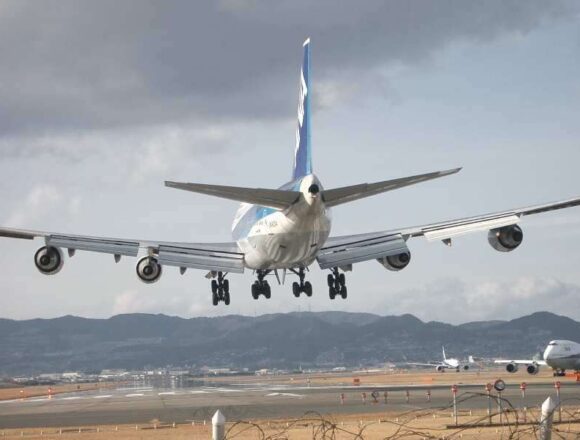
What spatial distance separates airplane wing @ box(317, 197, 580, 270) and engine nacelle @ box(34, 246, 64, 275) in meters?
15.6

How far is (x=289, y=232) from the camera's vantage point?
167 ft

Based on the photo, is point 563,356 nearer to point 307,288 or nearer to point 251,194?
point 307,288

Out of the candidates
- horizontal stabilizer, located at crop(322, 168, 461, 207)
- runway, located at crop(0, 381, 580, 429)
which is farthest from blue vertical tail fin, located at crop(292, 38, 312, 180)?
runway, located at crop(0, 381, 580, 429)

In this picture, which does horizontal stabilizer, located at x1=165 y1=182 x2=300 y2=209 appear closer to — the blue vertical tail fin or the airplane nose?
the airplane nose

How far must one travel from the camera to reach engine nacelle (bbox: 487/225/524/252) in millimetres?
52781

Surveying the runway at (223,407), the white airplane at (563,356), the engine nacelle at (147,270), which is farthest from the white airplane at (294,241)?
the white airplane at (563,356)

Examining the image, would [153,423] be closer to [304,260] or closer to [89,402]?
[304,260]

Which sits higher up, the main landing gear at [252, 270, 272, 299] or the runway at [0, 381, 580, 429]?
the main landing gear at [252, 270, 272, 299]

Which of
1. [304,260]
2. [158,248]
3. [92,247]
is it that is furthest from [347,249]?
[92,247]

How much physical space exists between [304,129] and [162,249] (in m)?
11.4

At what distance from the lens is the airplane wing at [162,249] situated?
56.8 metres

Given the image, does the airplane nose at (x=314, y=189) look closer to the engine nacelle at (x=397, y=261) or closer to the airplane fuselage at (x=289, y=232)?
the airplane fuselage at (x=289, y=232)

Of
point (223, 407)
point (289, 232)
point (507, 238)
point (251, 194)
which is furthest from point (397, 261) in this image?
point (251, 194)

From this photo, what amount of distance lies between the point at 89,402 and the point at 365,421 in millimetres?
42011
